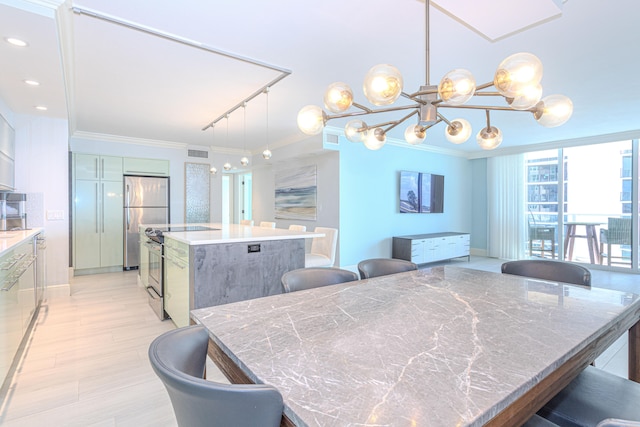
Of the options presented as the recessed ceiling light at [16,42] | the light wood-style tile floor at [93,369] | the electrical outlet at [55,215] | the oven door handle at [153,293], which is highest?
the recessed ceiling light at [16,42]

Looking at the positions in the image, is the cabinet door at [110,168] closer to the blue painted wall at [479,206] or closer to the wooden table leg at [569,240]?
the blue painted wall at [479,206]

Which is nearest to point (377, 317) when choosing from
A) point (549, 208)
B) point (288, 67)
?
point (288, 67)

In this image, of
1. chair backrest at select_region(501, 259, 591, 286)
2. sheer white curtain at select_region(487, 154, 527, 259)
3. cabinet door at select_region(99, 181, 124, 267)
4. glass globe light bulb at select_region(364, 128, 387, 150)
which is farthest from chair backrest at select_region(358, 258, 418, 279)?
sheer white curtain at select_region(487, 154, 527, 259)

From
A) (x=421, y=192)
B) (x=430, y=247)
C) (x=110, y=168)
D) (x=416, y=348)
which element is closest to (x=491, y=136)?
(x=416, y=348)

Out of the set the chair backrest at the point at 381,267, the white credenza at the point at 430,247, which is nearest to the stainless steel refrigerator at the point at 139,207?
the white credenza at the point at 430,247

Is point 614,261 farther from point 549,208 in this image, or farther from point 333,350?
point 333,350

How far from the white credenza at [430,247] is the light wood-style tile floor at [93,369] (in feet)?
10.3

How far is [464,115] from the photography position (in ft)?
15.1

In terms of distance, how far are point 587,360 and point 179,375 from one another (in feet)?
4.24

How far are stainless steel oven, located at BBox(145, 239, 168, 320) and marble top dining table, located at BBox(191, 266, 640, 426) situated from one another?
236cm

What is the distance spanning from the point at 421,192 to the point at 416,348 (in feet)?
19.6

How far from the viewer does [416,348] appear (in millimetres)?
979

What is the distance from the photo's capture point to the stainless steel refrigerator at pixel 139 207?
19.5ft

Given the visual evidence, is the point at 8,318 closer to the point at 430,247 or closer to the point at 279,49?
the point at 279,49
